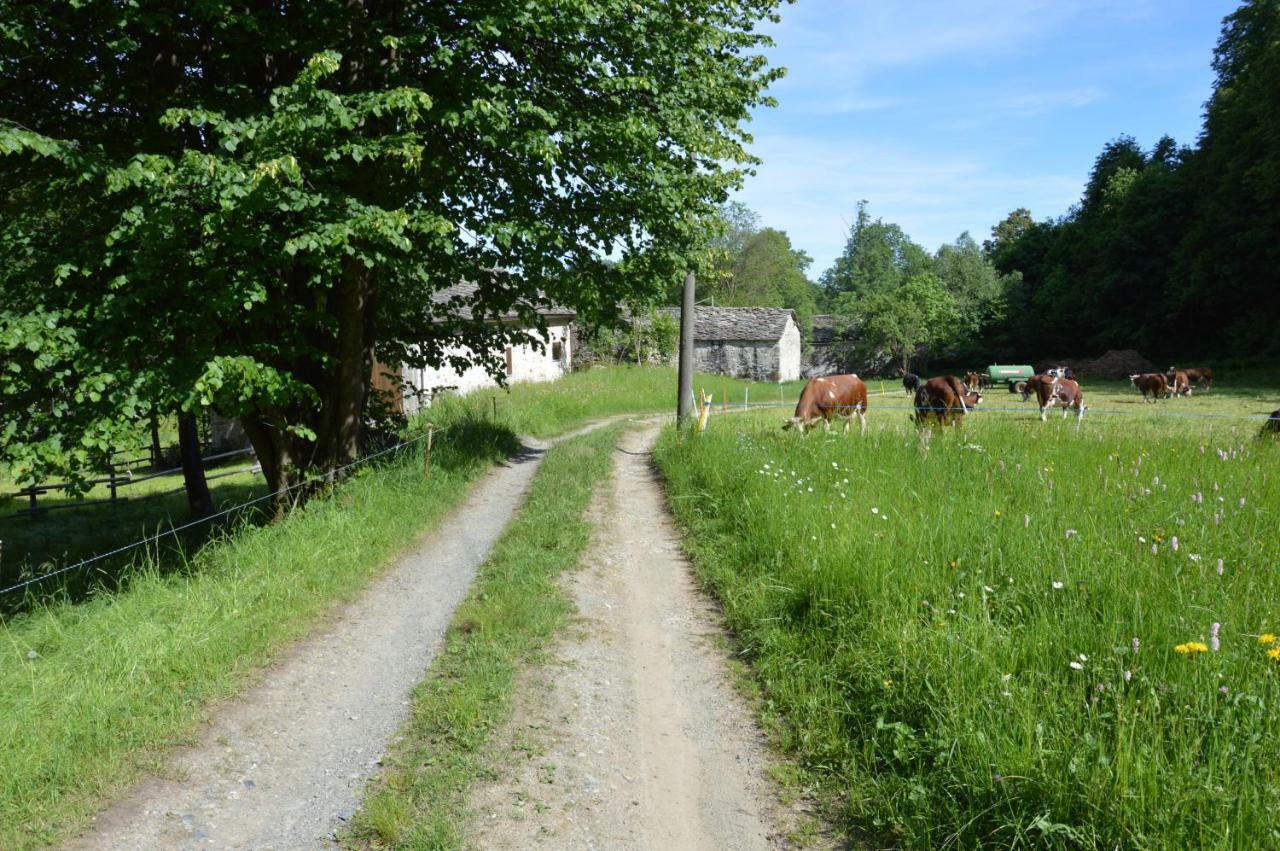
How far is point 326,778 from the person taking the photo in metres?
5.29

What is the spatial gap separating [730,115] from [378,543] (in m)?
10.2

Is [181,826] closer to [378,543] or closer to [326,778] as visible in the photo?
A: [326,778]

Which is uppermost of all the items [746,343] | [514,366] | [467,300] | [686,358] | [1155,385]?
[746,343]

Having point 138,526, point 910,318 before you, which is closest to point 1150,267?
point 910,318

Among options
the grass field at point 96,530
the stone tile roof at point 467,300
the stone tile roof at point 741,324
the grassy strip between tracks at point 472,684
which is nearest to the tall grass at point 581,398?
the stone tile roof at point 467,300

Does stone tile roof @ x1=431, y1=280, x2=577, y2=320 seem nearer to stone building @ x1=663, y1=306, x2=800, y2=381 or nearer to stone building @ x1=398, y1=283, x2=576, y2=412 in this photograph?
stone building @ x1=398, y1=283, x2=576, y2=412

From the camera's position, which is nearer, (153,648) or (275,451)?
(153,648)

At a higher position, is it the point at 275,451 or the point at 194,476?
the point at 275,451

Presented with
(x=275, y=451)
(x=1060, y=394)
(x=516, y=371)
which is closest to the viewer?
(x=275, y=451)

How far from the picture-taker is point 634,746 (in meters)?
5.68

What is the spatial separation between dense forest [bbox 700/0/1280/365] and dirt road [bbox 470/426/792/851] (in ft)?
125

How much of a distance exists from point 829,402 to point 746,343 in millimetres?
36752

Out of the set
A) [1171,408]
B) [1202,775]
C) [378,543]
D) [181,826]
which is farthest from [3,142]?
[1171,408]

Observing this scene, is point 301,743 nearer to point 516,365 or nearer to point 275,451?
point 275,451
